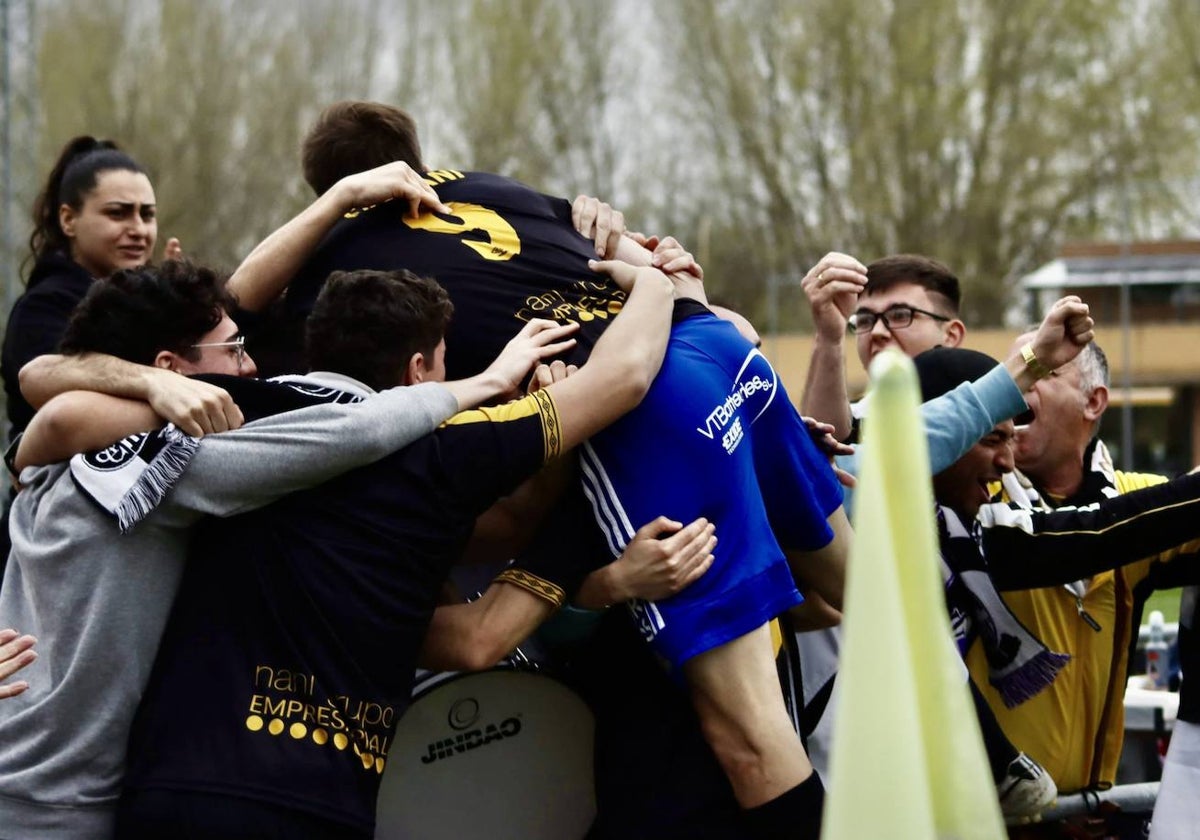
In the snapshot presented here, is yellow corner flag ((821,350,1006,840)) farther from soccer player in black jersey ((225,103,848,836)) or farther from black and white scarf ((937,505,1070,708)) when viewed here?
black and white scarf ((937,505,1070,708))

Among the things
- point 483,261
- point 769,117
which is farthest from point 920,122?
point 483,261

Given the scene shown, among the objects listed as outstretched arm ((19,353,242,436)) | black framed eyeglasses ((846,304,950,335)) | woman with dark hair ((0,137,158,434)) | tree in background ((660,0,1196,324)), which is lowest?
outstretched arm ((19,353,242,436))

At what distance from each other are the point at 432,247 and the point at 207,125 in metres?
32.7

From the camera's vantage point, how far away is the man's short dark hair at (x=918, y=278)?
4965mm

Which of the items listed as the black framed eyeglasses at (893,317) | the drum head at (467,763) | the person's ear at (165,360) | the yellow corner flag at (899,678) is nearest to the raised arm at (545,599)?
the drum head at (467,763)

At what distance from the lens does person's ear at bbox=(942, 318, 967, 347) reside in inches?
197

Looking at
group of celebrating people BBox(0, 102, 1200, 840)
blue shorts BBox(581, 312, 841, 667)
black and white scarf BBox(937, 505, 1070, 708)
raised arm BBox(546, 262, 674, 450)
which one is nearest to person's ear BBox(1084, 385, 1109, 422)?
group of celebrating people BBox(0, 102, 1200, 840)

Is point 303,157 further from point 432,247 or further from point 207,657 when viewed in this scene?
point 207,657

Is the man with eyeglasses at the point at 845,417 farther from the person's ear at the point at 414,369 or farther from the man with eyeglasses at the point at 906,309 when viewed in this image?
the person's ear at the point at 414,369

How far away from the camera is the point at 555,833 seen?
11.5ft

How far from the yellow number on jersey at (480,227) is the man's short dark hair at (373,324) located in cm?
42

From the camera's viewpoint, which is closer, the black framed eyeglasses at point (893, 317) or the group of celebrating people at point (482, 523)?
the group of celebrating people at point (482, 523)

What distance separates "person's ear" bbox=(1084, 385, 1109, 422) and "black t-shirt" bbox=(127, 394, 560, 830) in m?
2.04

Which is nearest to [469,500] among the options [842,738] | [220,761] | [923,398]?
[220,761]
